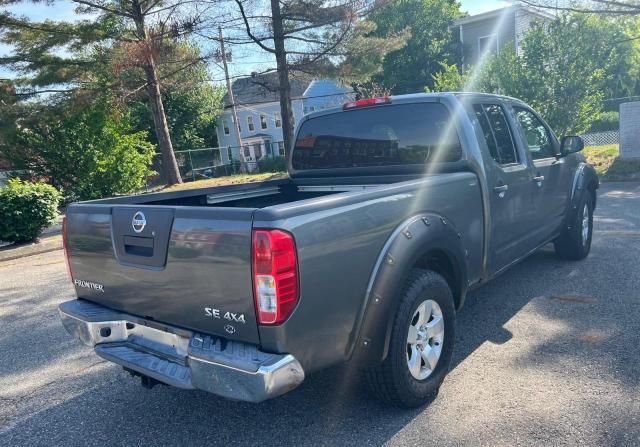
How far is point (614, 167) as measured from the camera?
42.2ft

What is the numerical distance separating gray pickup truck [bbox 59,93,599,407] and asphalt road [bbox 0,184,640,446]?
0.97 feet

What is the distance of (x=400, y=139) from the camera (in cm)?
390

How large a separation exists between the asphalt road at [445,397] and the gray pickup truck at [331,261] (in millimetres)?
296

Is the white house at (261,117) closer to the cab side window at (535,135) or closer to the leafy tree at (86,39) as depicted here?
the leafy tree at (86,39)

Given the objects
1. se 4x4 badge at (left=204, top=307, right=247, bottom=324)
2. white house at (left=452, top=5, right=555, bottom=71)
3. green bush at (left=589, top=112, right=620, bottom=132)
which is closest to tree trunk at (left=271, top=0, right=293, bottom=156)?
se 4x4 badge at (left=204, top=307, right=247, bottom=324)

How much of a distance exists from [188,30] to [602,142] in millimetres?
18014

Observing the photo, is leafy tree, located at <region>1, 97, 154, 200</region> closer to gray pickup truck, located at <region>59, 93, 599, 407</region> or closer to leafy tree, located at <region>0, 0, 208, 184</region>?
leafy tree, located at <region>0, 0, 208, 184</region>

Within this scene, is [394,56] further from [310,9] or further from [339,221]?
[339,221]

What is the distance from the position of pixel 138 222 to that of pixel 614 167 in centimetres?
1358

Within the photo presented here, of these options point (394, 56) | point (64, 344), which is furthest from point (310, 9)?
point (394, 56)

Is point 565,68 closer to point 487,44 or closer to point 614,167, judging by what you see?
point 614,167

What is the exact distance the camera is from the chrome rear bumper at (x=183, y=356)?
2168 mm

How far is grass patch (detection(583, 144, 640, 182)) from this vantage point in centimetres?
1222

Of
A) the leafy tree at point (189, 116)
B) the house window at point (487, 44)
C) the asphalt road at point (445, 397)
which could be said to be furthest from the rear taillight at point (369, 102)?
the house window at point (487, 44)
